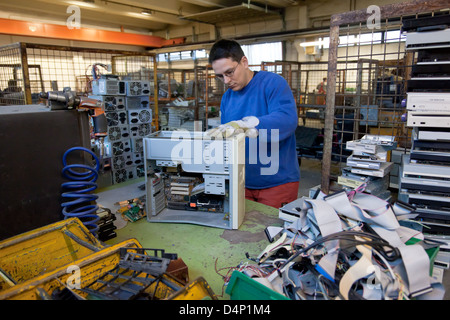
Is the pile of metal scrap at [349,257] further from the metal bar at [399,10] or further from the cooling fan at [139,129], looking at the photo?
the cooling fan at [139,129]

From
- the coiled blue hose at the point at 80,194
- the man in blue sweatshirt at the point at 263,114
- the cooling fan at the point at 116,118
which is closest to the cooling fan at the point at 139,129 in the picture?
the cooling fan at the point at 116,118

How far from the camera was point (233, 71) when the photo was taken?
169cm

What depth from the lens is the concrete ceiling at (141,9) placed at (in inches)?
319

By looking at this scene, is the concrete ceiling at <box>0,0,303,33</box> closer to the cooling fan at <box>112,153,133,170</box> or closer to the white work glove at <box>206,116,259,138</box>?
the cooling fan at <box>112,153,133,170</box>

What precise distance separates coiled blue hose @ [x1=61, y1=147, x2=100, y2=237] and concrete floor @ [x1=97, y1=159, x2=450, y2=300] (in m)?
0.15

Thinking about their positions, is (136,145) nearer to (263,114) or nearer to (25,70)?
(25,70)

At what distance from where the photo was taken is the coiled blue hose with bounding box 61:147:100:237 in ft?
3.90

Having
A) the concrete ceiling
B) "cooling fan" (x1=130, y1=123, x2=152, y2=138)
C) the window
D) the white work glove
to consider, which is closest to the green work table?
the white work glove

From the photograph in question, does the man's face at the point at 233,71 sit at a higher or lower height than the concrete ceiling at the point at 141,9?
lower

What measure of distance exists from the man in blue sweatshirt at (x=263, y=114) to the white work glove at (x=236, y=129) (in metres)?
0.12
